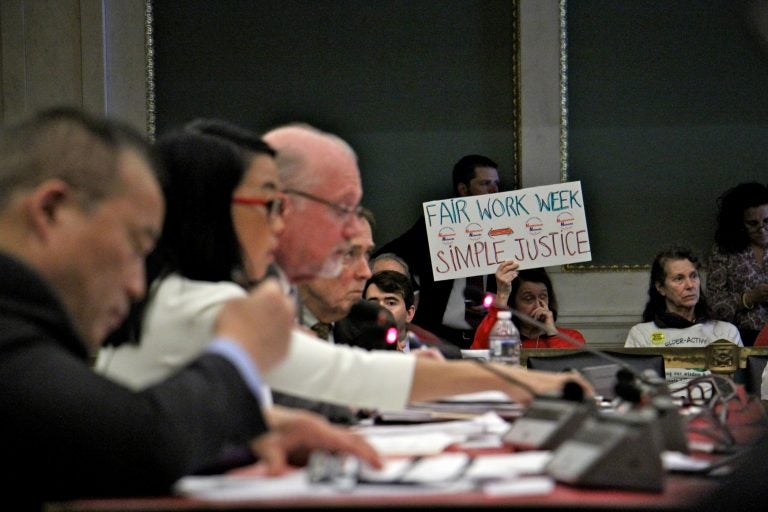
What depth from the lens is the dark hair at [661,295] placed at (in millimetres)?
5723

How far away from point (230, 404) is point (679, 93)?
619 cm

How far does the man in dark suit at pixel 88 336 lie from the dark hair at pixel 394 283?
3213 millimetres

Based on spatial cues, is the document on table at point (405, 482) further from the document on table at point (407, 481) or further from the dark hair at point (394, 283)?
the dark hair at point (394, 283)

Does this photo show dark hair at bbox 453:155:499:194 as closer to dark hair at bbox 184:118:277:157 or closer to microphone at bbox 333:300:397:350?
microphone at bbox 333:300:397:350

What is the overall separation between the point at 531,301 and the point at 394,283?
1.23 metres

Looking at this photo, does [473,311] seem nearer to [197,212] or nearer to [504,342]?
[504,342]

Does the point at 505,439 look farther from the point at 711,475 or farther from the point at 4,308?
the point at 4,308

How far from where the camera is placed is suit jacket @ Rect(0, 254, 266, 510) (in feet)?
4.25

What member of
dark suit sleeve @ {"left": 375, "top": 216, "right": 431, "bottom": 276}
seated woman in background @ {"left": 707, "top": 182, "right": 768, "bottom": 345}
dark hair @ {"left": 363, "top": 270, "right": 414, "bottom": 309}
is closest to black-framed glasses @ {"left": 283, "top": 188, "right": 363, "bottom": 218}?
dark hair @ {"left": 363, "top": 270, "right": 414, "bottom": 309}

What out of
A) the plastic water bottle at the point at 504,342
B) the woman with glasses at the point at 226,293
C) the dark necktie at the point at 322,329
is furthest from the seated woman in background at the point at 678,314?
the woman with glasses at the point at 226,293

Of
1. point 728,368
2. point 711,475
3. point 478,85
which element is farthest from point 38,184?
point 478,85

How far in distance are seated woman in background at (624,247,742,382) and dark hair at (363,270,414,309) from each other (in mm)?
1328

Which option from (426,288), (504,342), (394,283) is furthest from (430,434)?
(426,288)

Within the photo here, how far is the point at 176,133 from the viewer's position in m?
2.23
